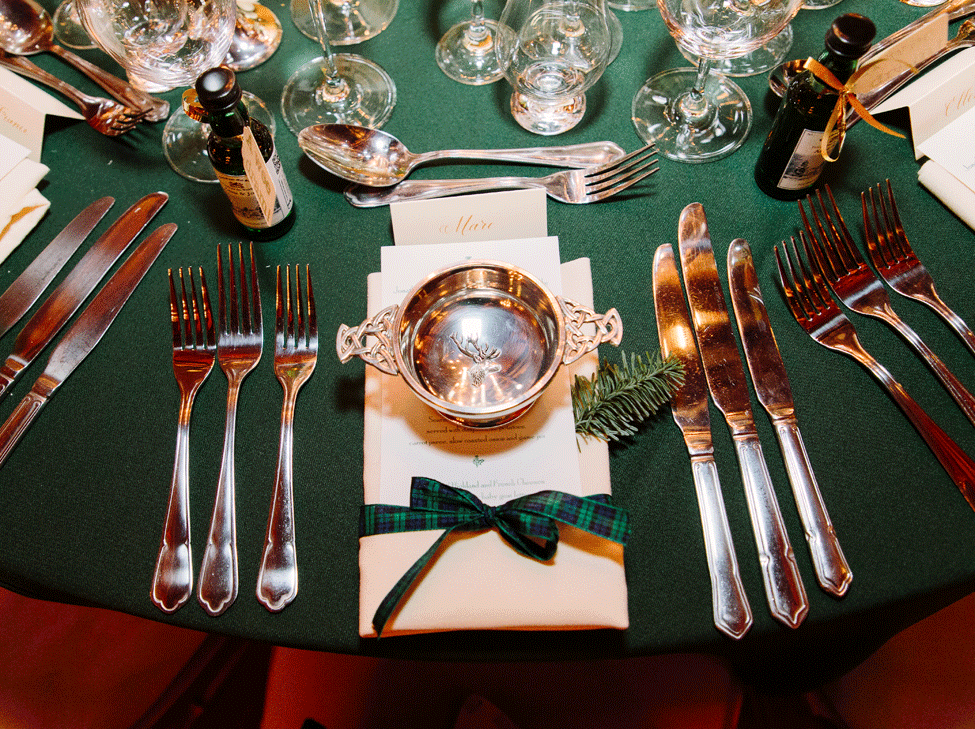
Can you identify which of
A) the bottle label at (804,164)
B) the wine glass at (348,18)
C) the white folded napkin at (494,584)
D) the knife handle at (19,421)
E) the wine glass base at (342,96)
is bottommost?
the white folded napkin at (494,584)

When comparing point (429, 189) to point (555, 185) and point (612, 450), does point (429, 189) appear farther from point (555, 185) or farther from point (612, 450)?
point (612, 450)

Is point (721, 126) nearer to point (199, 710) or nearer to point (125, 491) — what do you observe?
point (125, 491)

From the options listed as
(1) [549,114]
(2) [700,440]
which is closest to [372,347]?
(2) [700,440]

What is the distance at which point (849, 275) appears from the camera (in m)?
0.82

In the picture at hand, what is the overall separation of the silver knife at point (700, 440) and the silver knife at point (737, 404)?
2cm

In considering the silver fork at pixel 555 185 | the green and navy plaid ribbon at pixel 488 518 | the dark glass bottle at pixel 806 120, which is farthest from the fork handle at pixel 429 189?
the green and navy plaid ribbon at pixel 488 518

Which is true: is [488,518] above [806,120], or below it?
below

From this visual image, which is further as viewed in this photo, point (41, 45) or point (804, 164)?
point (41, 45)

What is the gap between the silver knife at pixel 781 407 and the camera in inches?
26.3

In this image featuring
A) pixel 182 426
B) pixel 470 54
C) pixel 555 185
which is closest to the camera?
pixel 182 426

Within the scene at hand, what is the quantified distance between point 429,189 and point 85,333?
0.50 metres

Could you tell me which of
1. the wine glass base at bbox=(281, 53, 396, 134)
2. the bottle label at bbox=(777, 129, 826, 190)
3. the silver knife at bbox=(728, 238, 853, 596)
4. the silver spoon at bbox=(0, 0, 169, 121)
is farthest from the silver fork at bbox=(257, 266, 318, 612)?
the bottle label at bbox=(777, 129, 826, 190)

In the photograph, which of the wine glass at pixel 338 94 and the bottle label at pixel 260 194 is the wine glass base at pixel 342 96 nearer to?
the wine glass at pixel 338 94

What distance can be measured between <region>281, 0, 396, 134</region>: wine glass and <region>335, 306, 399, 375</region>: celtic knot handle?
436mm
